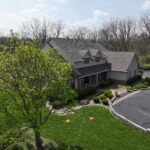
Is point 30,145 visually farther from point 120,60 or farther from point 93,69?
point 120,60

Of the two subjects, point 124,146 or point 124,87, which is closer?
point 124,146

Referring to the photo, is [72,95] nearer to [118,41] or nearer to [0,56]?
[0,56]

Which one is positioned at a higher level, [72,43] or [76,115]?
[72,43]

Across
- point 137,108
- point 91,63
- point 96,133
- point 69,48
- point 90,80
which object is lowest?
point 137,108

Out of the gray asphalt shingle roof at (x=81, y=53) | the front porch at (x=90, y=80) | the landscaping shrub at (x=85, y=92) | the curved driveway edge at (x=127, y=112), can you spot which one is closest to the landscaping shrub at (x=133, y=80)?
the gray asphalt shingle roof at (x=81, y=53)

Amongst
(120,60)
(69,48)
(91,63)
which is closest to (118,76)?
(120,60)

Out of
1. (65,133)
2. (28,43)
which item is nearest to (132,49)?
(65,133)

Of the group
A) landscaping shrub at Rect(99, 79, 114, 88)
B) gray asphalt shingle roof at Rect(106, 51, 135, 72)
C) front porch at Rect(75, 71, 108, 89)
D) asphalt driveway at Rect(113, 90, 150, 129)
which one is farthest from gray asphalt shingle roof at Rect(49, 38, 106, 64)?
asphalt driveway at Rect(113, 90, 150, 129)
